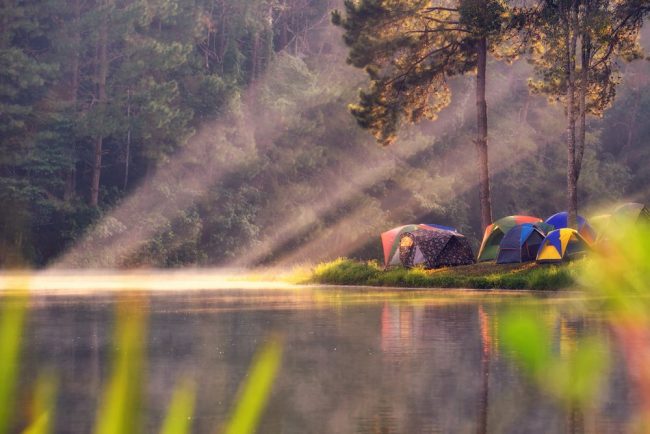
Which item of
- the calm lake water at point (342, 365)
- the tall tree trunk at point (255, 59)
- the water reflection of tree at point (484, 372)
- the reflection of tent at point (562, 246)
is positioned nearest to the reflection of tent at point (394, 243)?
the reflection of tent at point (562, 246)

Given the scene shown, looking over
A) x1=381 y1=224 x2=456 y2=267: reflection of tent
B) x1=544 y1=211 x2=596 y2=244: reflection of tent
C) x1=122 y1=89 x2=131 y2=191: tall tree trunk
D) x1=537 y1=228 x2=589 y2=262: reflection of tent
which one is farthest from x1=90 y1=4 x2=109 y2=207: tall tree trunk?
x1=537 y1=228 x2=589 y2=262: reflection of tent

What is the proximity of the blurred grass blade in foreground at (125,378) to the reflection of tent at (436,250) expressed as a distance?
18735 millimetres

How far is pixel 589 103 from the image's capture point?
48594 mm

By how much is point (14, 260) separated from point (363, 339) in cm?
5177

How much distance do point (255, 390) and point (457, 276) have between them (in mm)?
32793

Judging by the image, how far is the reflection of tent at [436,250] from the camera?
44938 millimetres

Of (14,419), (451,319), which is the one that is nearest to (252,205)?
(451,319)

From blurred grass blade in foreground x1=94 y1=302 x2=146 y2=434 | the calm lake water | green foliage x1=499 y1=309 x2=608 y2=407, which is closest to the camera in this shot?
blurred grass blade in foreground x1=94 y1=302 x2=146 y2=434

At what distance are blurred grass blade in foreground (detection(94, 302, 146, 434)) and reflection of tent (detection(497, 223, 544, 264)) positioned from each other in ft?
58.1

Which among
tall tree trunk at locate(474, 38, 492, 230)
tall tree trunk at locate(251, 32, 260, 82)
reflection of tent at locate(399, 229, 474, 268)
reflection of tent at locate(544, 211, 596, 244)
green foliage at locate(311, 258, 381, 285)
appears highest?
tall tree trunk at locate(251, 32, 260, 82)

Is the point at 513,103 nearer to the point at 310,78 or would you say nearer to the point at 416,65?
the point at 310,78

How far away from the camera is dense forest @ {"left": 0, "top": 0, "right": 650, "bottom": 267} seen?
71250 millimetres

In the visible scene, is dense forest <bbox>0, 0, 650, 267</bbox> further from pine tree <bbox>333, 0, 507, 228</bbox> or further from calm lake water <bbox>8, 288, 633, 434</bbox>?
calm lake water <bbox>8, 288, 633, 434</bbox>

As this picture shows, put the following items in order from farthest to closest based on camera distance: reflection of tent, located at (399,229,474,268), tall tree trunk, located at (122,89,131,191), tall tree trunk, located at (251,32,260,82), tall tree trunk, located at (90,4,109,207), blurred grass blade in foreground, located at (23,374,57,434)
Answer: tall tree trunk, located at (251,32,260,82), tall tree trunk, located at (90,4,109,207), tall tree trunk, located at (122,89,131,191), reflection of tent, located at (399,229,474,268), blurred grass blade in foreground, located at (23,374,57,434)
